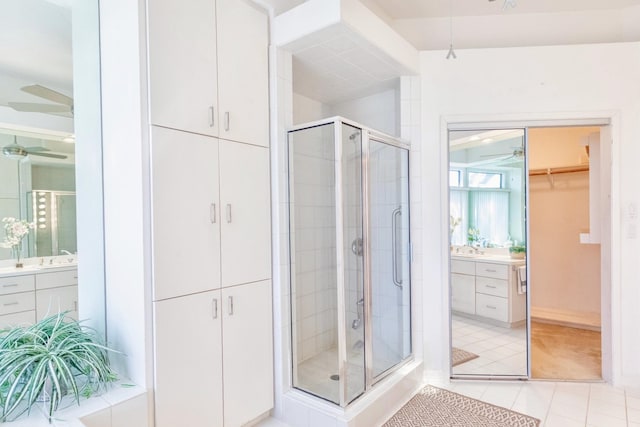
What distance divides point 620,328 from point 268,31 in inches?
134

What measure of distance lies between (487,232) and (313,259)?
156 centimetres

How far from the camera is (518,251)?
2.98m

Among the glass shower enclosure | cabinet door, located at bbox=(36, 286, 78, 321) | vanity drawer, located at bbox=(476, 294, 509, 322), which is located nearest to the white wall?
the glass shower enclosure

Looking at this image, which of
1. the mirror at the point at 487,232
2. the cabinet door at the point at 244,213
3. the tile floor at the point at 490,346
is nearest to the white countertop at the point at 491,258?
the mirror at the point at 487,232

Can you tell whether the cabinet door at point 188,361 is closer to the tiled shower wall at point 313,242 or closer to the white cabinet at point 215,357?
the white cabinet at point 215,357

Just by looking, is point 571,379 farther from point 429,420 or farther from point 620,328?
point 429,420

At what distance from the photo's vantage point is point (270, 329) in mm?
2318

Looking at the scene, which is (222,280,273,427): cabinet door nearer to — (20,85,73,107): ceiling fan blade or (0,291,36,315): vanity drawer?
(0,291,36,315): vanity drawer

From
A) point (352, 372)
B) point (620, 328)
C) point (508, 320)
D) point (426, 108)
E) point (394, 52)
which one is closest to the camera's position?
point (352, 372)

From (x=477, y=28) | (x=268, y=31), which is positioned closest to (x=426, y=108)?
(x=477, y=28)

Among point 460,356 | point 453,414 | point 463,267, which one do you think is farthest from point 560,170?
point 453,414

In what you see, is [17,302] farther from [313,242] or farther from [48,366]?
[313,242]

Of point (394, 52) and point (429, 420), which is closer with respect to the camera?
point (429, 420)

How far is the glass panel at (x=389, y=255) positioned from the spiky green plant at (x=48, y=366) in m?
1.69
